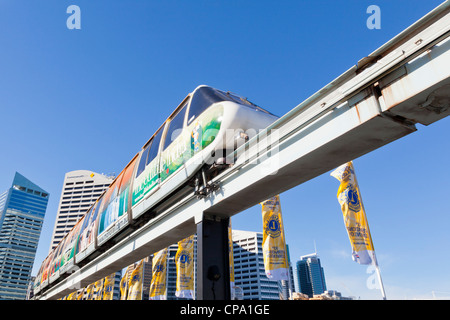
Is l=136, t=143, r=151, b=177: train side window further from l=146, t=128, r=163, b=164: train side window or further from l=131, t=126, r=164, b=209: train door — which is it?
l=146, t=128, r=163, b=164: train side window

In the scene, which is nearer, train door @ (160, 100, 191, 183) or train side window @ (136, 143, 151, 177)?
train door @ (160, 100, 191, 183)

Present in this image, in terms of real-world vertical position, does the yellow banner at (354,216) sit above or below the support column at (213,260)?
above

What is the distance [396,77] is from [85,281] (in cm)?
1393

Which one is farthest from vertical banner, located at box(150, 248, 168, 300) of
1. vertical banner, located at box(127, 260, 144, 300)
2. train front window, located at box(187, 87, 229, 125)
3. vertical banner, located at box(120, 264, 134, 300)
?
train front window, located at box(187, 87, 229, 125)

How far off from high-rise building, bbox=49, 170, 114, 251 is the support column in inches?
5880

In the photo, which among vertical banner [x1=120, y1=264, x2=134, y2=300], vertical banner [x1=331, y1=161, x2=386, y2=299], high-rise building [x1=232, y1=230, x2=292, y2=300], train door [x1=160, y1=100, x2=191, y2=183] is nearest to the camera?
train door [x1=160, y1=100, x2=191, y2=183]

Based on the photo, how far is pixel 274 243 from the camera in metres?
13.2

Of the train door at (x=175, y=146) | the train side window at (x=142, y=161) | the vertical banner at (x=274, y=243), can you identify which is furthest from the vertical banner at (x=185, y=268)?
the train door at (x=175, y=146)

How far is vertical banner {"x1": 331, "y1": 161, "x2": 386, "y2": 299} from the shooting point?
36.4ft

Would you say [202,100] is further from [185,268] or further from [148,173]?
[185,268]

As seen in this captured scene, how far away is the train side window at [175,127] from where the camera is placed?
22.9ft

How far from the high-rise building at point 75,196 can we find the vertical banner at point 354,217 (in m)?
146

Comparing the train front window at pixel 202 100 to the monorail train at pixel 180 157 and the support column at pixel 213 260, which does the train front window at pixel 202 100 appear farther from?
the support column at pixel 213 260
